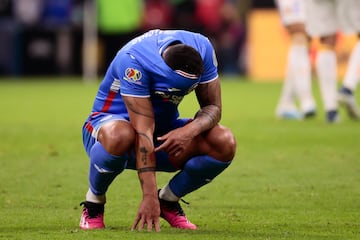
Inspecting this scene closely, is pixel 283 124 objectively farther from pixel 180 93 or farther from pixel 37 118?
pixel 180 93

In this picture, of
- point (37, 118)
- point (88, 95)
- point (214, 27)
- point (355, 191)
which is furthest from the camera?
point (214, 27)

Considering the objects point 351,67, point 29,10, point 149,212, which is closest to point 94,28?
point 29,10

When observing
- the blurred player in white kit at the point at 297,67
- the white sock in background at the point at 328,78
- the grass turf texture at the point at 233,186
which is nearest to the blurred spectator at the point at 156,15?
the grass turf texture at the point at 233,186

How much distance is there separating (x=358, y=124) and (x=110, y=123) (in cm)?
676

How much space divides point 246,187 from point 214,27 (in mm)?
16259

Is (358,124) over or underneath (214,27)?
over

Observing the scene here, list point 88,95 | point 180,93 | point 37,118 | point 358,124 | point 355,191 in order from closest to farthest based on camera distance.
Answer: point 180,93 < point 355,191 < point 358,124 < point 37,118 < point 88,95

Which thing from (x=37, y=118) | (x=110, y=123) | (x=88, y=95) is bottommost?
(x=88, y=95)

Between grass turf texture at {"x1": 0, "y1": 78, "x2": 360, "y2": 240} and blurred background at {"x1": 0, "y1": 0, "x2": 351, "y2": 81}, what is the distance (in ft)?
27.5

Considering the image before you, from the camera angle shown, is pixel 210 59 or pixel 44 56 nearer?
pixel 210 59

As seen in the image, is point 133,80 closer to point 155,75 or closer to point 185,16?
point 155,75

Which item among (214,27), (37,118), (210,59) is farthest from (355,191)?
(214,27)

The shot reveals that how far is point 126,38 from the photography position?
80.8ft

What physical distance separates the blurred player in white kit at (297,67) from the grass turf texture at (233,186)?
262mm
